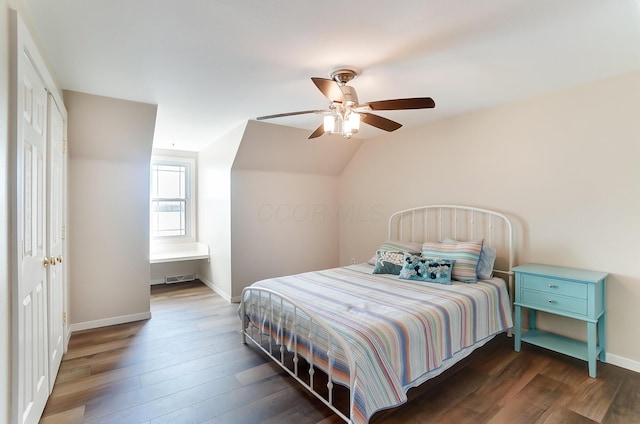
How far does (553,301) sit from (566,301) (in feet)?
0.30

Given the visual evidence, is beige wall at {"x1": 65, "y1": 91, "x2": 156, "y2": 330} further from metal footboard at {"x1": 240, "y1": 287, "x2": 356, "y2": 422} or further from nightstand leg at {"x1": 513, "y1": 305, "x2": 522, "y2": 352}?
nightstand leg at {"x1": 513, "y1": 305, "x2": 522, "y2": 352}

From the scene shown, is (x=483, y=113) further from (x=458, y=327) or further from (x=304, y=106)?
(x=458, y=327)

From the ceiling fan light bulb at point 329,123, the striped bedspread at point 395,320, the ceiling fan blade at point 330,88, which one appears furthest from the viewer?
the ceiling fan light bulb at point 329,123

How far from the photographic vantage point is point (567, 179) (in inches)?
110

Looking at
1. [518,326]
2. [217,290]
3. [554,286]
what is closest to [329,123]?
[554,286]

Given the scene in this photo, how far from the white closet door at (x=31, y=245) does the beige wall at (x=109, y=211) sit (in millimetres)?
1080

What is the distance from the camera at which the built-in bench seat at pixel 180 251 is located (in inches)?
186

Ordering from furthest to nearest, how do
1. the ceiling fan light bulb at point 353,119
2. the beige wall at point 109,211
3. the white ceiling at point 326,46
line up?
the beige wall at point 109,211
the ceiling fan light bulb at point 353,119
the white ceiling at point 326,46

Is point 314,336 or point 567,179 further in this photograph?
point 567,179

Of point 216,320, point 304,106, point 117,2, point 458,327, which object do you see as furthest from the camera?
point 216,320

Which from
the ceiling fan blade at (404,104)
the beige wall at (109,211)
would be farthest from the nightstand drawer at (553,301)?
the beige wall at (109,211)

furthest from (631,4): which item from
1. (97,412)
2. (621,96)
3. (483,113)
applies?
(97,412)

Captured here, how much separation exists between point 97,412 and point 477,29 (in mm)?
3335

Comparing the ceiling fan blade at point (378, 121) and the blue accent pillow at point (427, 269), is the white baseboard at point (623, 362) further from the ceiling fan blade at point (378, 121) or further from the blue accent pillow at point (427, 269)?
the ceiling fan blade at point (378, 121)
